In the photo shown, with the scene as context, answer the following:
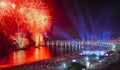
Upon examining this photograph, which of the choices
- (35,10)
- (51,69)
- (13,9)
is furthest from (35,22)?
(51,69)

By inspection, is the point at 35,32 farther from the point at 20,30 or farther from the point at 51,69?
the point at 51,69

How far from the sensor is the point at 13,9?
3225cm

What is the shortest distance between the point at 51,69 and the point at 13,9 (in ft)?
39.4

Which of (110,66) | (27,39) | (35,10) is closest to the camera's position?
(110,66)

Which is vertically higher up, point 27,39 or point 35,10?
point 35,10

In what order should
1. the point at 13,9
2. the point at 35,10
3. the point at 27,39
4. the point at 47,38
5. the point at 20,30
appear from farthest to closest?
the point at 47,38, the point at 27,39, the point at 20,30, the point at 35,10, the point at 13,9

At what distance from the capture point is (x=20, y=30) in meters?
37.9

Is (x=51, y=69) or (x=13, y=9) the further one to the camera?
(x=13, y=9)

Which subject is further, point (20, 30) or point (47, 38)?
point (47, 38)

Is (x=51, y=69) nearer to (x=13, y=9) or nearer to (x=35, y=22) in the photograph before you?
(x=13, y=9)

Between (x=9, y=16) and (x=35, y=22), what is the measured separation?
3621mm

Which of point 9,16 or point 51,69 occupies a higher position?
point 9,16

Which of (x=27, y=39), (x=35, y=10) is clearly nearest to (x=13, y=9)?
(x=35, y=10)

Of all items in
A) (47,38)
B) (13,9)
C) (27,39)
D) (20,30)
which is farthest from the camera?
(47,38)
